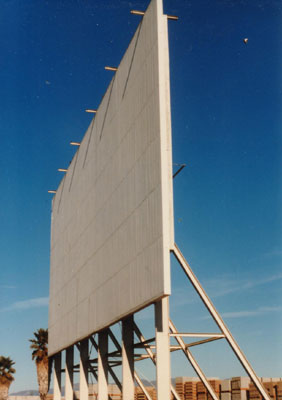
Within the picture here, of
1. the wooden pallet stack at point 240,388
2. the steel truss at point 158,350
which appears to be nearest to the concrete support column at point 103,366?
the steel truss at point 158,350

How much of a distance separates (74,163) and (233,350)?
16942mm


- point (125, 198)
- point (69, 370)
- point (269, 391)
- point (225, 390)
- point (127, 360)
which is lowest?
point (269, 391)

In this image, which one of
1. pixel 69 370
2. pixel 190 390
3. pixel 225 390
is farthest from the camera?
pixel 190 390

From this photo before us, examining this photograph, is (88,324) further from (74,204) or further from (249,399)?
(249,399)

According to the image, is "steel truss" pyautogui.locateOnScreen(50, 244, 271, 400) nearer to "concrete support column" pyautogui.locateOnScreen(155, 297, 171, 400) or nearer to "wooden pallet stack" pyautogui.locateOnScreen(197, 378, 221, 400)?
"concrete support column" pyautogui.locateOnScreen(155, 297, 171, 400)

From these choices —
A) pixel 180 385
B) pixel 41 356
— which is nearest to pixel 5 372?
pixel 41 356

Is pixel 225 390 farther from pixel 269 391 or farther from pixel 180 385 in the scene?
pixel 180 385

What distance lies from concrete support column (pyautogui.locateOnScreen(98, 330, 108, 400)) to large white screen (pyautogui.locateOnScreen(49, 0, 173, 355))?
85cm

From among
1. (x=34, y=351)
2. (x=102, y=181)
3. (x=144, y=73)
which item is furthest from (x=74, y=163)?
(x=34, y=351)

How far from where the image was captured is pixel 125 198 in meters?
23.2

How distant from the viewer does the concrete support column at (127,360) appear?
2264 cm

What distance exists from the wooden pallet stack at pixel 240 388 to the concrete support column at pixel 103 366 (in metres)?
9.13

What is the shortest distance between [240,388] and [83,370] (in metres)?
8.55

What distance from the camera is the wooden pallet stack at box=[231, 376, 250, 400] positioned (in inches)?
1286
